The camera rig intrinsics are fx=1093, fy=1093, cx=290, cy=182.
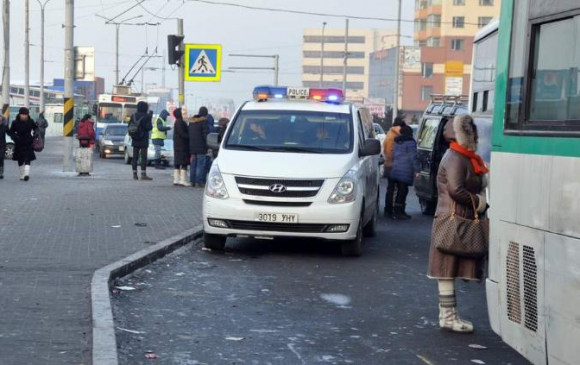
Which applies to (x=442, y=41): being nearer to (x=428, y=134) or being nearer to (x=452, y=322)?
(x=428, y=134)

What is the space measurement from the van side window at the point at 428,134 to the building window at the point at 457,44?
266ft

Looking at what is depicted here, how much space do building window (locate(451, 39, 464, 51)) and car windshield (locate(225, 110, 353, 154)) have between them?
88.2 metres

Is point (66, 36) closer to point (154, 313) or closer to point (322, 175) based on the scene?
point (322, 175)

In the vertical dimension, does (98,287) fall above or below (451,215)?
below

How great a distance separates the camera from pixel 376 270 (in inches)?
482

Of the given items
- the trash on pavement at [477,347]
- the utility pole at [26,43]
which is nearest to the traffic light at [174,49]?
the trash on pavement at [477,347]

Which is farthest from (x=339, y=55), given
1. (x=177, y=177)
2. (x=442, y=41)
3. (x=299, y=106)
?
(x=299, y=106)

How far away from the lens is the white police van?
501 inches

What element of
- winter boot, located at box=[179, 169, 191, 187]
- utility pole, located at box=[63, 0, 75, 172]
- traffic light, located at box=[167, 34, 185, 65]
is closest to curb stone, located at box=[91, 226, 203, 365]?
winter boot, located at box=[179, 169, 191, 187]

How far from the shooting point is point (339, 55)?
6895 inches

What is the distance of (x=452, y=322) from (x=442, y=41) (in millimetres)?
95858

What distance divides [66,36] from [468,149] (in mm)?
21805

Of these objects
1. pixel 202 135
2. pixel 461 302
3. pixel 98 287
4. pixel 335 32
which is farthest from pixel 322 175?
pixel 335 32

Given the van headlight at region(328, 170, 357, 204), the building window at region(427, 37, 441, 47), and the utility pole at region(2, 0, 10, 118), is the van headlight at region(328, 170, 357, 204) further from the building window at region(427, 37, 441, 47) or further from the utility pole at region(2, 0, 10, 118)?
the building window at region(427, 37, 441, 47)
